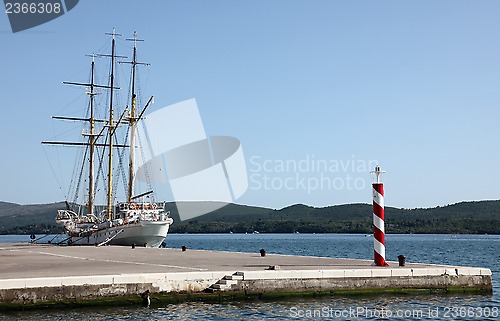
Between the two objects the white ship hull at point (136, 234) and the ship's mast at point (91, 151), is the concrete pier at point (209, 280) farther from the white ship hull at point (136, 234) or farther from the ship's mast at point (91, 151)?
the ship's mast at point (91, 151)

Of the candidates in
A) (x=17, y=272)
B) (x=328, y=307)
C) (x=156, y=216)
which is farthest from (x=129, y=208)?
(x=328, y=307)

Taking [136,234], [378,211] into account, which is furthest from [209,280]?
[136,234]

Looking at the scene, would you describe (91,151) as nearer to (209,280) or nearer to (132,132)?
(132,132)

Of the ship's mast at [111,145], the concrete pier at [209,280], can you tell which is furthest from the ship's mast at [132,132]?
the concrete pier at [209,280]

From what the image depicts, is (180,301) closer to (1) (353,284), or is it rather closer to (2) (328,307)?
(2) (328,307)

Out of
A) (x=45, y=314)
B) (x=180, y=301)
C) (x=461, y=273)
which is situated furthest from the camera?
(x=461, y=273)

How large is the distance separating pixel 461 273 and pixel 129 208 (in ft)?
163

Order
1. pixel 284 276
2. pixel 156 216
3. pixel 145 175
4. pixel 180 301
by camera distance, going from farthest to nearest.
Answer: pixel 145 175
pixel 156 216
pixel 284 276
pixel 180 301

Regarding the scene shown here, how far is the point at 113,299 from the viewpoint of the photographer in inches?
827

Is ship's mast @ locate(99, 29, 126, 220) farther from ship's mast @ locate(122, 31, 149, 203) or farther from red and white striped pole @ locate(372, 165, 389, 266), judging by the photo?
red and white striped pole @ locate(372, 165, 389, 266)

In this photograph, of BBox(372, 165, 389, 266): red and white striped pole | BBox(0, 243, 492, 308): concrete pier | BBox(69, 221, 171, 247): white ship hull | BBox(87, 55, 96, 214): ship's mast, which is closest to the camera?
BBox(0, 243, 492, 308): concrete pier

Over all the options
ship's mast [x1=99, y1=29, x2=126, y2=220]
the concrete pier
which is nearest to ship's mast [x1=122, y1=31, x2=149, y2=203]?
ship's mast [x1=99, y1=29, x2=126, y2=220]

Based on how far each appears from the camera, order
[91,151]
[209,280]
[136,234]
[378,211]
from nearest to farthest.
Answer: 1. [209,280]
2. [378,211]
3. [136,234]
4. [91,151]

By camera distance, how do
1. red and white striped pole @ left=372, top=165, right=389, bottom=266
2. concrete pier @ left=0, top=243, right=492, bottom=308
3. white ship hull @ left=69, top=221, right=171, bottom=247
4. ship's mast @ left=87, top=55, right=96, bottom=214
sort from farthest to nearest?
ship's mast @ left=87, top=55, right=96, bottom=214 → white ship hull @ left=69, top=221, right=171, bottom=247 → red and white striped pole @ left=372, top=165, right=389, bottom=266 → concrete pier @ left=0, top=243, right=492, bottom=308
